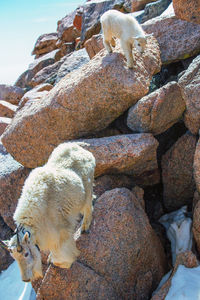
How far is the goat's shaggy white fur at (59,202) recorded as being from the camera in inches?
145

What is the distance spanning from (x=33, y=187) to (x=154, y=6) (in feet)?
38.3

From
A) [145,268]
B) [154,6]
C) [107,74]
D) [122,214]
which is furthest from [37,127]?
[154,6]

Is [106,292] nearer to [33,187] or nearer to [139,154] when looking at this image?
[33,187]

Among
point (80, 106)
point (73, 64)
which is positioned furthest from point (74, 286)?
point (73, 64)

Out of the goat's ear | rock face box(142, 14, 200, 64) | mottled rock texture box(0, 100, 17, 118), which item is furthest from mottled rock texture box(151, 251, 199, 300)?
mottled rock texture box(0, 100, 17, 118)

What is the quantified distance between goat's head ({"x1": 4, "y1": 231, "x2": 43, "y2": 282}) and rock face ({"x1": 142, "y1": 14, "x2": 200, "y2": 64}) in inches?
274

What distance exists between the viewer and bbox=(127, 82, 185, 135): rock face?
626cm

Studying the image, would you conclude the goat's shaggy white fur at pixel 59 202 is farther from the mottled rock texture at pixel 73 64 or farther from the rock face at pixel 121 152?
the mottled rock texture at pixel 73 64

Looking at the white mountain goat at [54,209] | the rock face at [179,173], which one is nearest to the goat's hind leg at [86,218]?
the white mountain goat at [54,209]

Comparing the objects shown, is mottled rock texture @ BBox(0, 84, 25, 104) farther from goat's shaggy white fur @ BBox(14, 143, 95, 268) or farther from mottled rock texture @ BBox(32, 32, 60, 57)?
goat's shaggy white fur @ BBox(14, 143, 95, 268)

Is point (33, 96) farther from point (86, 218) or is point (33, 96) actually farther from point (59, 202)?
point (59, 202)

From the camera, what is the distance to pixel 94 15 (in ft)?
54.0

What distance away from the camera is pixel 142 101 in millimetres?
6441

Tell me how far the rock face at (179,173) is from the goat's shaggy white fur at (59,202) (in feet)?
8.33
